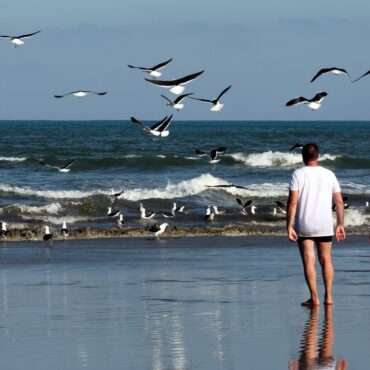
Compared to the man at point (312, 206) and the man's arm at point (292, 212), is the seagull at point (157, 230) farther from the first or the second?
the man's arm at point (292, 212)

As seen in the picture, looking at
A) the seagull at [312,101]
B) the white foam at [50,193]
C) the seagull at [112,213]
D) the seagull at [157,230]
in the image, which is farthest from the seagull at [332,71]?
the white foam at [50,193]

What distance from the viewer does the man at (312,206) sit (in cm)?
1087

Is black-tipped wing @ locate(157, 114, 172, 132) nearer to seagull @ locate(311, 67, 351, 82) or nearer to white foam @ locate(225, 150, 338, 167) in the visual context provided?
seagull @ locate(311, 67, 351, 82)

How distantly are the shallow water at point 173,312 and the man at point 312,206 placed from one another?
561 mm

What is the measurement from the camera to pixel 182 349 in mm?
8898

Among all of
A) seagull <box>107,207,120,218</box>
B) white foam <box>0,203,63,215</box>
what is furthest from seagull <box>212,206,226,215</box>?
white foam <box>0,203,63,215</box>

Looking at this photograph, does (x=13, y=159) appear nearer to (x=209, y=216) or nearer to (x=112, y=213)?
(x=112, y=213)

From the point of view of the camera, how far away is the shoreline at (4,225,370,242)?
20.7 m

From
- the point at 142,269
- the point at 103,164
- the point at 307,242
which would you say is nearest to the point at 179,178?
the point at 103,164

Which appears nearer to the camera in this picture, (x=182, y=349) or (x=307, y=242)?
(x=182, y=349)

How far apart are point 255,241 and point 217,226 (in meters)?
3.88

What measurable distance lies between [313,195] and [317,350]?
2387mm

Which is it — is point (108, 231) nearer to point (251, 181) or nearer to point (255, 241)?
point (255, 241)

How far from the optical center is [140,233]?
21500mm
